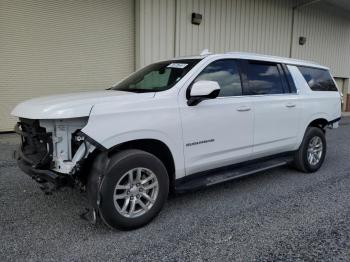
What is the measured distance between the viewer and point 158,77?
438cm

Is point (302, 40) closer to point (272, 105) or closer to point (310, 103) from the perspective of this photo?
point (310, 103)

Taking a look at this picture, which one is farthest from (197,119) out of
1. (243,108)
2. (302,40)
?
(302,40)

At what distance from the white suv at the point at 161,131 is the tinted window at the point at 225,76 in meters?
0.01

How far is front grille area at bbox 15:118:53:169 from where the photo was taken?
332cm

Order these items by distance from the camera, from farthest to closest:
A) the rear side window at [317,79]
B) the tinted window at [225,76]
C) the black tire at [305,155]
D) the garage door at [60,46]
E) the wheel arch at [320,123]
A: the garage door at [60,46]
the wheel arch at [320,123]
the rear side window at [317,79]
the black tire at [305,155]
the tinted window at [225,76]

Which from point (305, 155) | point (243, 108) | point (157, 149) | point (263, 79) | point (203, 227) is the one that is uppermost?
point (263, 79)

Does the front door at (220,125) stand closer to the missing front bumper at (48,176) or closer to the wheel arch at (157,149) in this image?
the wheel arch at (157,149)

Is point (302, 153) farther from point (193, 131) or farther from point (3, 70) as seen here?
point (3, 70)

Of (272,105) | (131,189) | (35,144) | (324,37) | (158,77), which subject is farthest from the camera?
(324,37)

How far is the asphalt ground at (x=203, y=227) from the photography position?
2967 mm

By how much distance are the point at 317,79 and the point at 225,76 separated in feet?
8.13

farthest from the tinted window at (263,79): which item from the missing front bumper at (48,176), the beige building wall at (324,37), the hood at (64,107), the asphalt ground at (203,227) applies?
the beige building wall at (324,37)

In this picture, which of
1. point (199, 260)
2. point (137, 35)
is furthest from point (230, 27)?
point (199, 260)

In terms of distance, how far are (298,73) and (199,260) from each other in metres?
3.77
